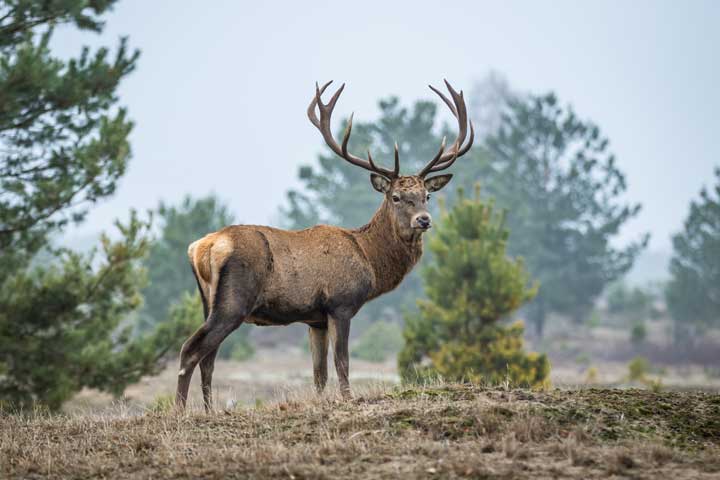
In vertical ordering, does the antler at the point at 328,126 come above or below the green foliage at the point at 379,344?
above

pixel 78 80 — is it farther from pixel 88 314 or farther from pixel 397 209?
pixel 397 209

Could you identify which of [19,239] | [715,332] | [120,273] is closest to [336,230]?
[120,273]

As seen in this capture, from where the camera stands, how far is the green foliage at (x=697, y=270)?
1492 inches

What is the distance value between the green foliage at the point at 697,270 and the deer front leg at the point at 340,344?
33094 millimetres

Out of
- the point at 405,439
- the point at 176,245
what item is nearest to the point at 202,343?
the point at 405,439

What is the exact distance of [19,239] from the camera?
15047mm

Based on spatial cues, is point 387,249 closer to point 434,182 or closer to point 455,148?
point 434,182

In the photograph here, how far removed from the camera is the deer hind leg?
784 cm

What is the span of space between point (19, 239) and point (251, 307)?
864 centimetres

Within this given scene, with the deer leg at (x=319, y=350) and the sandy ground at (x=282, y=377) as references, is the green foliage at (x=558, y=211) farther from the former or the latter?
the deer leg at (x=319, y=350)

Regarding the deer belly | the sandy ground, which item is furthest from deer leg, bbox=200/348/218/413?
the sandy ground

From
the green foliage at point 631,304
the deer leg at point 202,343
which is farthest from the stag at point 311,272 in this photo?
the green foliage at point 631,304

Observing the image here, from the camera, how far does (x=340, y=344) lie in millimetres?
8328

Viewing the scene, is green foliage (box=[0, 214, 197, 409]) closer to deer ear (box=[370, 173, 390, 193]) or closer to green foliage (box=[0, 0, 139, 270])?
green foliage (box=[0, 0, 139, 270])
